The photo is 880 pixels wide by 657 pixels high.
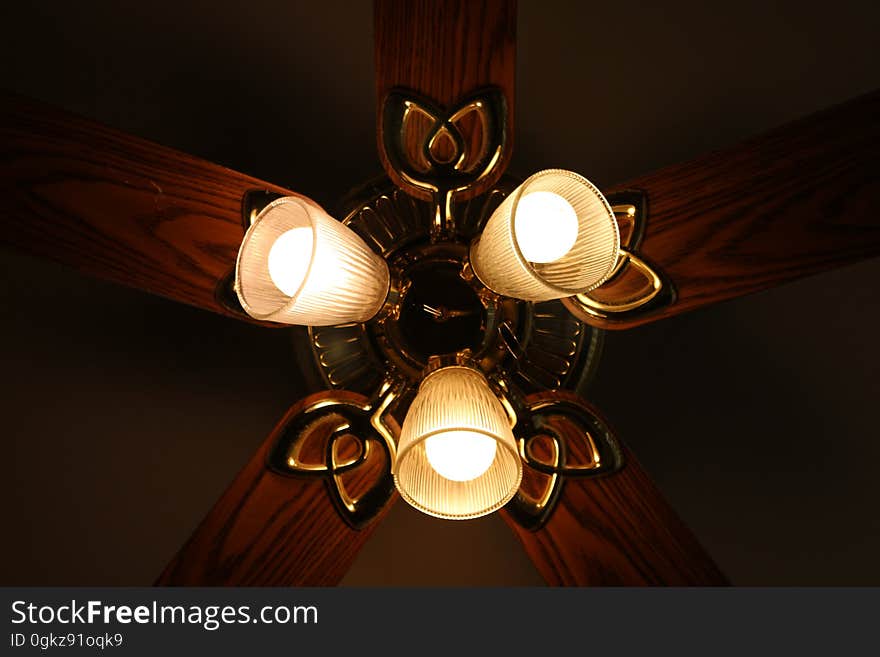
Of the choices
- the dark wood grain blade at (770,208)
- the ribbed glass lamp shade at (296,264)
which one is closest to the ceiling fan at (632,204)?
the dark wood grain blade at (770,208)

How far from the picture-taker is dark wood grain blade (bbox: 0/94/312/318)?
60cm

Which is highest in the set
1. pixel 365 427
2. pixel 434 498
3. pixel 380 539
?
pixel 380 539

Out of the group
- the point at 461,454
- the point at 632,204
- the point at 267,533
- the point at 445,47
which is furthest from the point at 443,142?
the point at 267,533

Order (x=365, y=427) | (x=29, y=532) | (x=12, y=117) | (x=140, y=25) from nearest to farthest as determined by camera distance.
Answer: (x=12, y=117), (x=365, y=427), (x=140, y=25), (x=29, y=532)

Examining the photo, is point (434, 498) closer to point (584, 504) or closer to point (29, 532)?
point (584, 504)

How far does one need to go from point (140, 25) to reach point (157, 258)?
46cm

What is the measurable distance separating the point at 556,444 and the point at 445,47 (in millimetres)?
394

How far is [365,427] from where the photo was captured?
2.27 ft

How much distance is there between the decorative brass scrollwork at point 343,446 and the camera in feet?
2.27

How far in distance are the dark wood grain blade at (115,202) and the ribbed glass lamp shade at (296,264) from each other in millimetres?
106

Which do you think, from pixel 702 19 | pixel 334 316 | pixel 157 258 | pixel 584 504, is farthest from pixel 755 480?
pixel 157 258

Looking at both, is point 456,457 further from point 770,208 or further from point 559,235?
point 770,208

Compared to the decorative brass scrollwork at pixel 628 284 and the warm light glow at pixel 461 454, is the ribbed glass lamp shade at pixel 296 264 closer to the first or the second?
the warm light glow at pixel 461 454

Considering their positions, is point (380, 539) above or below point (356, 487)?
above
